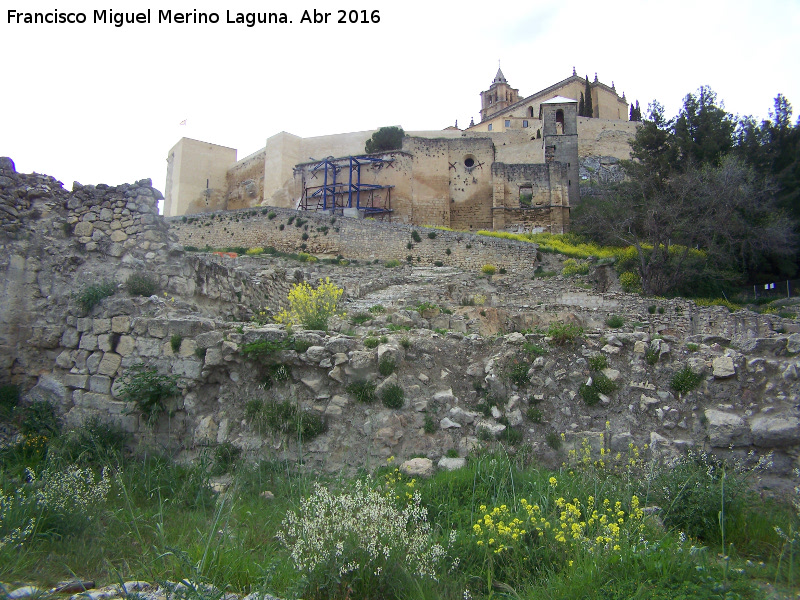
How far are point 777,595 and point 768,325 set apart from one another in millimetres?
15438

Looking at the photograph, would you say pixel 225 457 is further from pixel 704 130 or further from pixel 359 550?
pixel 704 130

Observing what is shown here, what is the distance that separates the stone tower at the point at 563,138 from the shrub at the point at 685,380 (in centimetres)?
3047

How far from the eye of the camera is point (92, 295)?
6930mm

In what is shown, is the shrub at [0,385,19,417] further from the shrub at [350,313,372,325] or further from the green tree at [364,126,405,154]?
the green tree at [364,126,405,154]

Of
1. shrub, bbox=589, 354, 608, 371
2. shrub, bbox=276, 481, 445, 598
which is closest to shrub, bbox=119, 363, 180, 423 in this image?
shrub, bbox=276, 481, 445, 598

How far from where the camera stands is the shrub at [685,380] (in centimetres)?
596

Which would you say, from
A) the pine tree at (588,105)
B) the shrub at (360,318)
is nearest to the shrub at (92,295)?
the shrub at (360,318)

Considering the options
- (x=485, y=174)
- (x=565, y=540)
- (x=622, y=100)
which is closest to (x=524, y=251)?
(x=485, y=174)

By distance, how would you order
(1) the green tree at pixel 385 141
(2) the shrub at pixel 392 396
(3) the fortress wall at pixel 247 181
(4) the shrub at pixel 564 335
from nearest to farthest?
(2) the shrub at pixel 392 396, (4) the shrub at pixel 564 335, (1) the green tree at pixel 385 141, (3) the fortress wall at pixel 247 181

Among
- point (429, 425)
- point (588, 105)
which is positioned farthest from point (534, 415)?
point (588, 105)

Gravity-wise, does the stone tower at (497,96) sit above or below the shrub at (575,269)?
above

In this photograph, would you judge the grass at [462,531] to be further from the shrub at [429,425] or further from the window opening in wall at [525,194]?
the window opening in wall at [525,194]

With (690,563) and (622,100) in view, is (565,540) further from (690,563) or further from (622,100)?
(622,100)

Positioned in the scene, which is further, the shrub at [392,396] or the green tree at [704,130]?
the green tree at [704,130]
